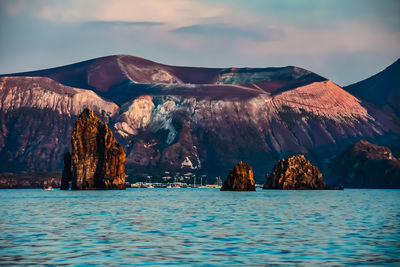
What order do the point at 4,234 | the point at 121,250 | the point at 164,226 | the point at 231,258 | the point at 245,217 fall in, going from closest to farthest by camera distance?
1. the point at 231,258
2. the point at 121,250
3. the point at 4,234
4. the point at 164,226
5. the point at 245,217

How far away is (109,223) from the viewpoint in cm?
9381

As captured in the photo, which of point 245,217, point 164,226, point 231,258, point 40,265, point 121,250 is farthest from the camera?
point 245,217

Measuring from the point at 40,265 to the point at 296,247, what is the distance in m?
22.6

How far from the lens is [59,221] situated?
97375mm

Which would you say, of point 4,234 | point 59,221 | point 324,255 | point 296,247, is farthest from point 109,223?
point 324,255

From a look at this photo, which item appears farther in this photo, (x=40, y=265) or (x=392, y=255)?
(x=392, y=255)

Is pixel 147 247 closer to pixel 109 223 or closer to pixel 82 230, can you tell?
pixel 82 230

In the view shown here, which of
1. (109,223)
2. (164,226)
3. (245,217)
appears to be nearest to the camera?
(164,226)

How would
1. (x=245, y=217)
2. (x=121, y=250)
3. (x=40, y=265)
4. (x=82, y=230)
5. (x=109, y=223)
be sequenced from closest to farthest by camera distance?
(x=40, y=265), (x=121, y=250), (x=82, y=230), (x=109, y=223), (x=245, y=217)

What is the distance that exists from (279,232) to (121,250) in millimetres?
22856

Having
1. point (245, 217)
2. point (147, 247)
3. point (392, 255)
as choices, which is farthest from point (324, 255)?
point (245, 217)

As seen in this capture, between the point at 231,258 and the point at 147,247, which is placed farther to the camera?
the point at 147,247

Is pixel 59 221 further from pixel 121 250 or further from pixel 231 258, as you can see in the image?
pixel 231 258

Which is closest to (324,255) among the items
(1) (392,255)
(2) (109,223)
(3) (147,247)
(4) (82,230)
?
(1) (392,255)
